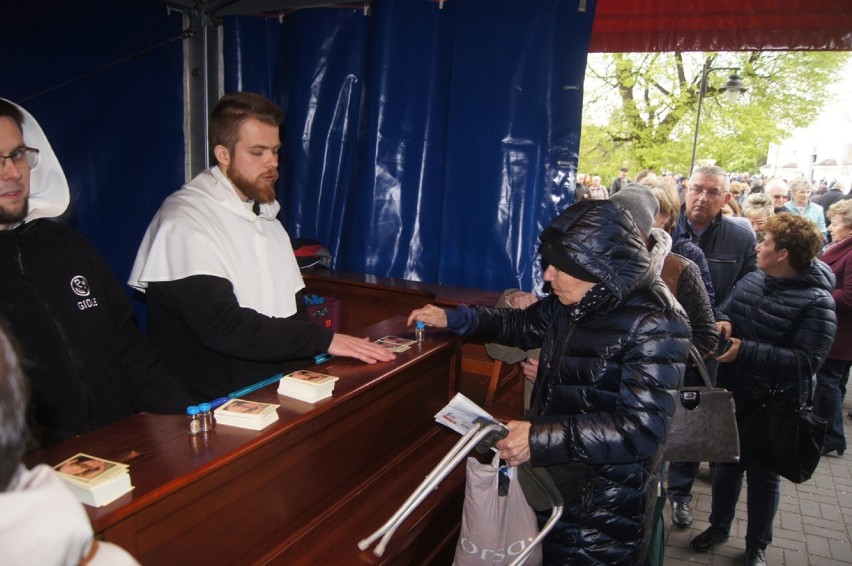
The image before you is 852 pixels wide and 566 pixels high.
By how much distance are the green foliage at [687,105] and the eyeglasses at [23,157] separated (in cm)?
974

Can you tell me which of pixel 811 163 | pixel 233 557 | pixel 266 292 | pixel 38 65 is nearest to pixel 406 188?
pixel 266 292

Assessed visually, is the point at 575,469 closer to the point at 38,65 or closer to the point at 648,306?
the point at 648,306

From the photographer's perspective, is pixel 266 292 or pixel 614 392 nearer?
pixel 614 392

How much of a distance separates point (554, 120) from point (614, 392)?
2.36 meters

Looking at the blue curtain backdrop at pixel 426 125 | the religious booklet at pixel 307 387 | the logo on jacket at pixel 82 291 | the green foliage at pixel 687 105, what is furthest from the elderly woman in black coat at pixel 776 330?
the green foliage at pixel 687 105

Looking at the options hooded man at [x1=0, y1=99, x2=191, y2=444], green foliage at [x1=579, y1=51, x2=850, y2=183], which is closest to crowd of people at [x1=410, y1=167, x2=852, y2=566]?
hooded man at [x1=0, y1=99, x2=191, y2=444]

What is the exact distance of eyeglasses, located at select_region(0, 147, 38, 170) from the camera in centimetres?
179

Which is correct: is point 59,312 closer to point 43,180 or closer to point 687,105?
point 43,180

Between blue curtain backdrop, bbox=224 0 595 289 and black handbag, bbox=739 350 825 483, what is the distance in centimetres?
155

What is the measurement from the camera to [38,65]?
3549 mm

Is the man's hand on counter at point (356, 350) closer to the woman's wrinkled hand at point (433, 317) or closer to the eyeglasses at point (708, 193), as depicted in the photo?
the woman's wrinkled hand at point (433, 317)

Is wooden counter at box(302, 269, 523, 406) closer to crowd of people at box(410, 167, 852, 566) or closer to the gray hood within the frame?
crowd of people at box(410, 167, 852, 566)

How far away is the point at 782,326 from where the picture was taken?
3223 millimetres

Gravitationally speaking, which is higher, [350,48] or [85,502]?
[350,48]
